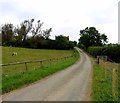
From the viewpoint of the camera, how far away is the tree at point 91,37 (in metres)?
138

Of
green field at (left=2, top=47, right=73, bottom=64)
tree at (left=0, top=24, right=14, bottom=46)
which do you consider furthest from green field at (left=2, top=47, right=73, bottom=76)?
tree at (left=0, top=24, right=14, bottom=46)

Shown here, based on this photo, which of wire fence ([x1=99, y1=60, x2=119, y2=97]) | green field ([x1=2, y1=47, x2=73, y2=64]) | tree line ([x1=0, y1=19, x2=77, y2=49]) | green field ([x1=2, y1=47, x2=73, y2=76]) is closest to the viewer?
wire fence ([x1=99, y1=60, x2=119, y2=97])

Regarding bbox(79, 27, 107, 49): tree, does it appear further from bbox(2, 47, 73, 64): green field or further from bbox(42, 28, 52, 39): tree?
bbox(2, 47, 73, 64): green field

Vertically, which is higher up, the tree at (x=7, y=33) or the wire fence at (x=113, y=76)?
the tree at (x=7, y=33)

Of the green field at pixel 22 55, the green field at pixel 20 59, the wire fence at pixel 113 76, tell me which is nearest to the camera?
the wire fence at pixel 113 76

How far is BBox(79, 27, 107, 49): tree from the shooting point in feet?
452

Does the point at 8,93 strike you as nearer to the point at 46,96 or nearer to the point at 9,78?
the point at 46,96

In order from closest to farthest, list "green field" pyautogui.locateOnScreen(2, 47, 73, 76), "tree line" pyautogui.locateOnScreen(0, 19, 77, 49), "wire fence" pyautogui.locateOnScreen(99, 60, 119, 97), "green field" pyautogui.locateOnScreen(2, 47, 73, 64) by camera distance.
→ 1. "wire fence" pyautogui.locateOnScreen(99, 60, 119, 97)
2. "green field" pyautogui.locateOnScreen(2, 47, 73, 76)
3. "green field" pyautogui.locateOnScreen(2, 47, 73, 64)
4. "tree line" pyautogui.locateOnScreen(0, 19, 77, 49)

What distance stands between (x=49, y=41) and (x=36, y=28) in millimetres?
16650

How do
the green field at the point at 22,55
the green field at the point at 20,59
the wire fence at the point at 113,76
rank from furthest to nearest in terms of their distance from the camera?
the green field at the point at 22,55 < the green field at the point at 20,59 < the wire fence at the point at 113,76

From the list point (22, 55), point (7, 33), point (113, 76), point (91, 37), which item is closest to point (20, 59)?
point (22, 55)

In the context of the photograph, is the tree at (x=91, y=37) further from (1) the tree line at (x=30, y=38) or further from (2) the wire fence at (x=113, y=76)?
(2) the wire fence at (x=113, y=76)

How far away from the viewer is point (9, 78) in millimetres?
18172

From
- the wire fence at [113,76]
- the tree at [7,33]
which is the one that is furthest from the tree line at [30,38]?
the wire fence at [113,76]
